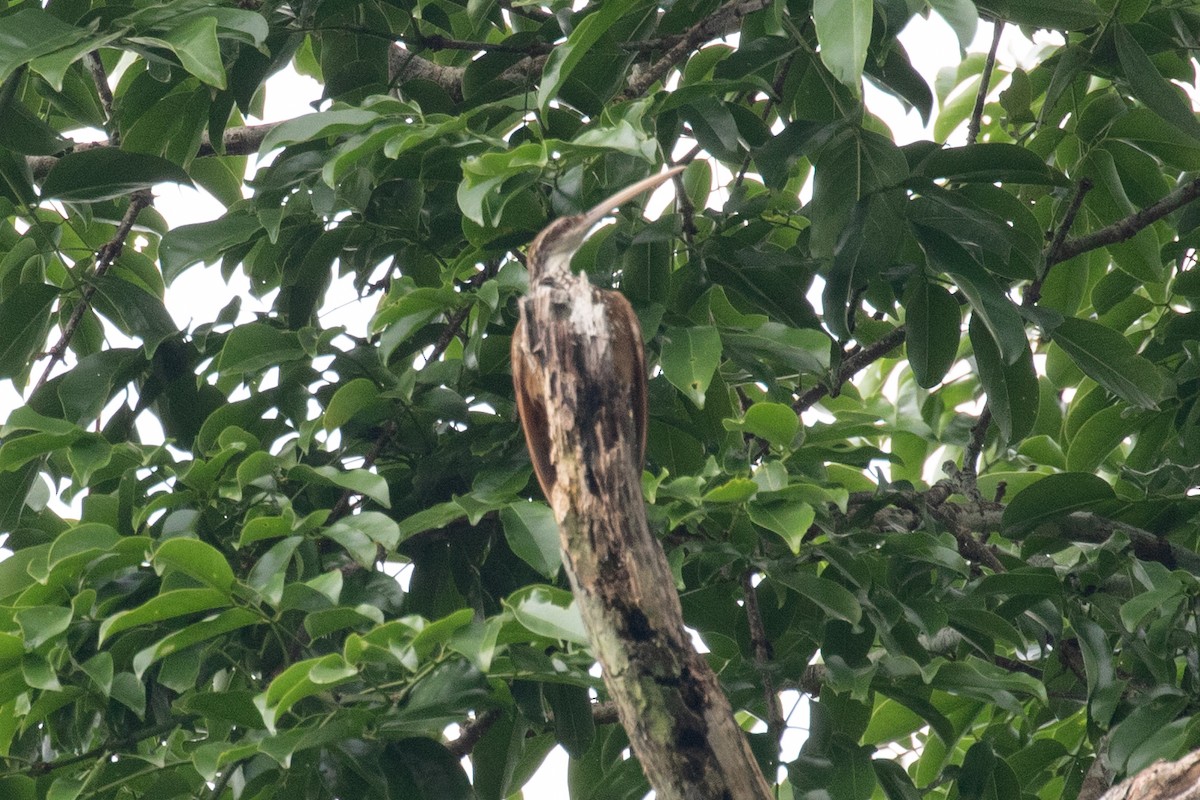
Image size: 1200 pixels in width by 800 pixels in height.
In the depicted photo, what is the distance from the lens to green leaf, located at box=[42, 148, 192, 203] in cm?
201

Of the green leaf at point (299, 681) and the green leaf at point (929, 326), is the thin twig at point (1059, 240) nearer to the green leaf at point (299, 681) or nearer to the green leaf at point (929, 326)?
the green leaf at point (929, 326)

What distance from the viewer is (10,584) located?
6.20ft

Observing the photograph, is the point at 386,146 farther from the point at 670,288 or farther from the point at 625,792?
the point at 625,792

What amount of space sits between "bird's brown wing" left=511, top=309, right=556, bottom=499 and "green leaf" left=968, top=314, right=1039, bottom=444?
3.22 feet

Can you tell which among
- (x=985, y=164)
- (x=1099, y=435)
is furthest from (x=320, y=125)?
(x=1099, y=435)

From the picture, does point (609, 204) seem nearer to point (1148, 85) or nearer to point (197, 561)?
point (197, 561)

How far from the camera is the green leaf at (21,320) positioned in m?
2.16

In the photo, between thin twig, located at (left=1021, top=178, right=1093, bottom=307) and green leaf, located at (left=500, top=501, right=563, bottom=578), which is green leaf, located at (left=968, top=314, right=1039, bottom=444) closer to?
thin twig, located at (left=1021, top=178, right=1093, bottom=307)

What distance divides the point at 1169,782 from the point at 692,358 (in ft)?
2.55

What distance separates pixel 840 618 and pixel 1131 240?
1.18 m

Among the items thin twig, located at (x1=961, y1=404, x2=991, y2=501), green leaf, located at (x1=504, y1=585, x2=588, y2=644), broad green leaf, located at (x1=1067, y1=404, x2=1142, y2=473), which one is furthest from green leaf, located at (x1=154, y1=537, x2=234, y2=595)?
broad green leaf, located at (x1=1067, y1=404, x2=1142, y2=473)

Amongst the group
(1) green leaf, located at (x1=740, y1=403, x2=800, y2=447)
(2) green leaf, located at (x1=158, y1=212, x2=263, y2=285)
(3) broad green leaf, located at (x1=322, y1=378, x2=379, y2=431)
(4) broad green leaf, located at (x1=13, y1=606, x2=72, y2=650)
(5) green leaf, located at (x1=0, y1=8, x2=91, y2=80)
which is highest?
(5) green leaf, located at (x1=0, y1=8, x2=91, y2=80)

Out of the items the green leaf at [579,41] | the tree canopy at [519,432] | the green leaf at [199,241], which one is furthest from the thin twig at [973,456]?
the green leaf at [199,241]

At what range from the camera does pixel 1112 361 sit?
6.99ft
